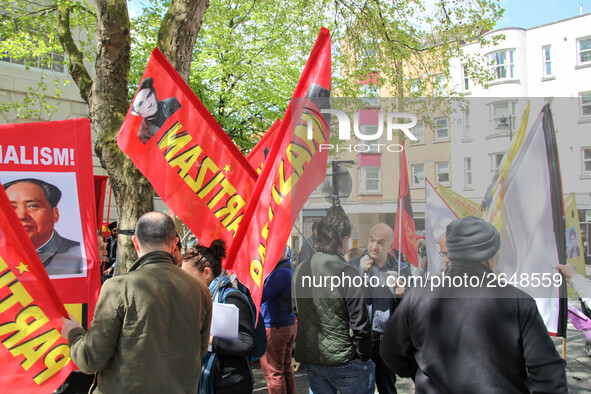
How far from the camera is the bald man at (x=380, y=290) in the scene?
3.52 meters

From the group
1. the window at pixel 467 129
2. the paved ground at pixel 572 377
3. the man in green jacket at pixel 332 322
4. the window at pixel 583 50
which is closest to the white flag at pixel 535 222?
the window at pixel 467 129

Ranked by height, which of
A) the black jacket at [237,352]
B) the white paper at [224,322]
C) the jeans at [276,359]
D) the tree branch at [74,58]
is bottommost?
the jeans at [276,359]

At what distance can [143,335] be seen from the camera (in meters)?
2.28

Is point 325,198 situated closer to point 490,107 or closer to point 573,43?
point 490,107

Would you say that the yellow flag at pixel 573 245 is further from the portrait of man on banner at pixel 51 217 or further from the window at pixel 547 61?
the window at pixel 547 61

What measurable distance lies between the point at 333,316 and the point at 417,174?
1.21 meters

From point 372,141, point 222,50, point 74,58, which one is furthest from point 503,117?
point 222,50

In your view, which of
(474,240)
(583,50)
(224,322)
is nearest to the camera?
(474,240)

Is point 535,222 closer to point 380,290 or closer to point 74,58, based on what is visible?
point 380,290

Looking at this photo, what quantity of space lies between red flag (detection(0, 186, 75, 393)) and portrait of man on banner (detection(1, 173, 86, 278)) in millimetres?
509

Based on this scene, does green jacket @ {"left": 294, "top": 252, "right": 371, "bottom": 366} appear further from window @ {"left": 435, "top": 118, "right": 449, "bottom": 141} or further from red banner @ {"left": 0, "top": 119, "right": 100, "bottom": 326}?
red banner @ {"left": 0, "top": 119, "right": 100, "bottom": 326}

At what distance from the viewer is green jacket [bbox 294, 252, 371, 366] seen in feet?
10.4

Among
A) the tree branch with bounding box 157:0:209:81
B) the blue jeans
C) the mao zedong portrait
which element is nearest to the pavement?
the blue jeans

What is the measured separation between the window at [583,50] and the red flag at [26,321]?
2919 centimetres
